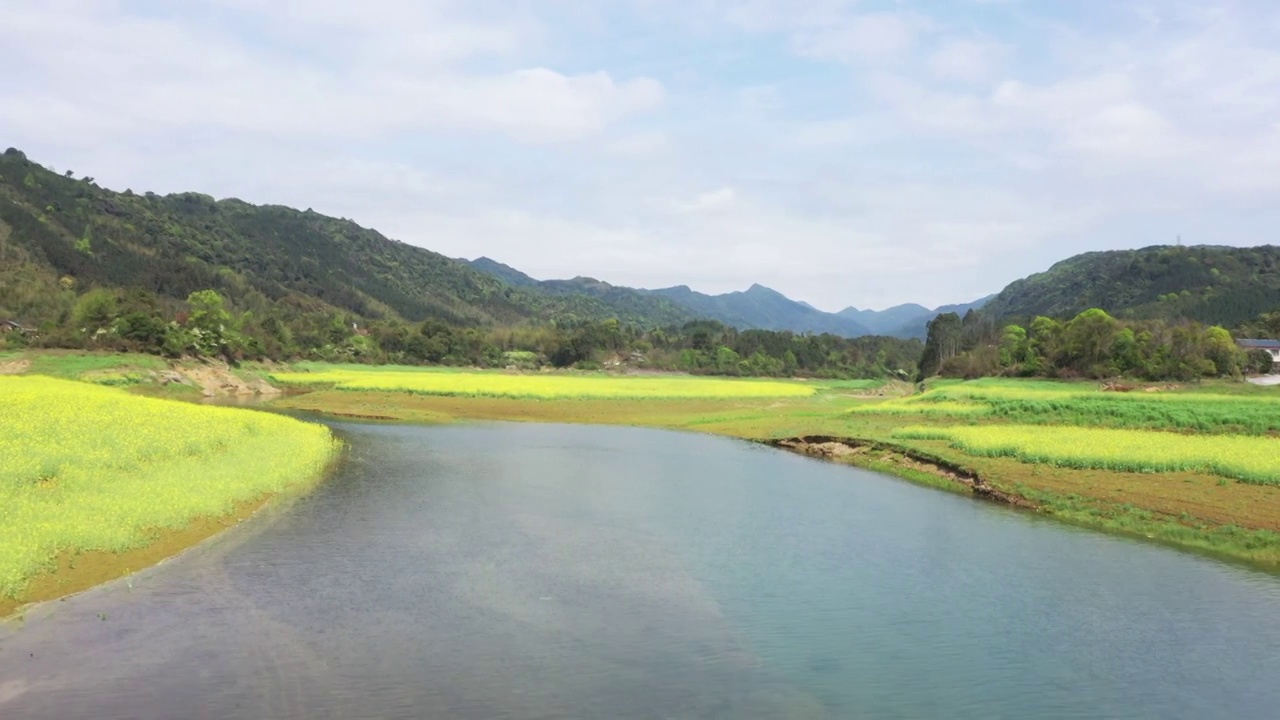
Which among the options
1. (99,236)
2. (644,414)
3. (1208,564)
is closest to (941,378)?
(644,414)

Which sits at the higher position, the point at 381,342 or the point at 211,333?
the point at 381,342

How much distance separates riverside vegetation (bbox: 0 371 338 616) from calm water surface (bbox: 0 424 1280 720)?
1235 mm

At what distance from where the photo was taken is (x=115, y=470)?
20359mm

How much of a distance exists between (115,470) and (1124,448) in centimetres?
3493

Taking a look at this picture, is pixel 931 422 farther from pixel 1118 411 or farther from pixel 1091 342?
pixel 1091 342

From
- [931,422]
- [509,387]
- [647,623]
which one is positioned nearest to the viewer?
[647,623]

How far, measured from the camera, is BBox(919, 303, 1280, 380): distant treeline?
74.8 meters

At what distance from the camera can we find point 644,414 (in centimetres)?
6166

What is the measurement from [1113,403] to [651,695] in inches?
1767

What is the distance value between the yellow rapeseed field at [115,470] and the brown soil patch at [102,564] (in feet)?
0.59

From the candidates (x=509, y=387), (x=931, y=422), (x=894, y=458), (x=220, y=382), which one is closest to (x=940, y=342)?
(x=509, y=387)

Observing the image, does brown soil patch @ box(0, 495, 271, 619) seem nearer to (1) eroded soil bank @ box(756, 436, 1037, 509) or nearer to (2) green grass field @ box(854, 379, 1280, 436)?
(1) eroded soil bank @ box(756, 436, 1037, 509)

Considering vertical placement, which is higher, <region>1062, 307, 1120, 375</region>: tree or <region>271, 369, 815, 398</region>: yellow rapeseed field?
<region>1062, 307, 1120, 375</region>: tree

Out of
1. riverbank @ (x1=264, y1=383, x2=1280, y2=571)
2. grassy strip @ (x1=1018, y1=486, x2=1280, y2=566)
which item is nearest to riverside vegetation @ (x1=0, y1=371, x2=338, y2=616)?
riverbank @ (x1=264, y1=383, x2=1280, y2=571)
